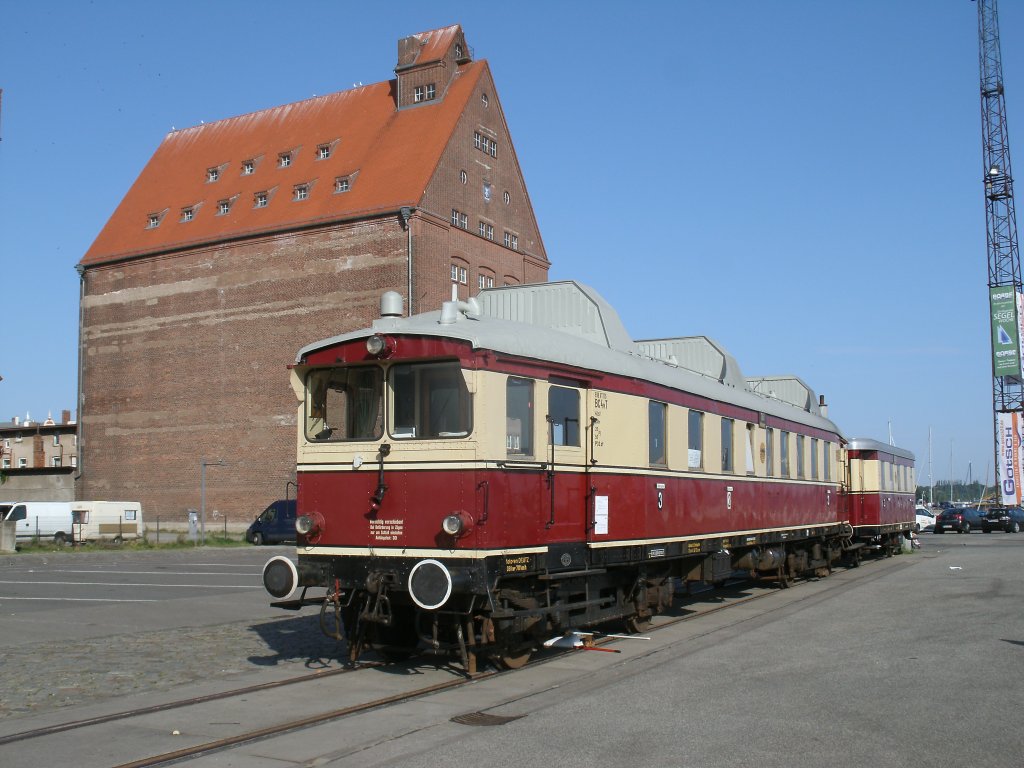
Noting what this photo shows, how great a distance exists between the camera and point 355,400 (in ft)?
35.0

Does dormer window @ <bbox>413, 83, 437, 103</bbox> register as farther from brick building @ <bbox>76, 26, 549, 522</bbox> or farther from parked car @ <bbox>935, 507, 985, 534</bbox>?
parked car @ <bbox>935, 507, 985, 534</bbox>

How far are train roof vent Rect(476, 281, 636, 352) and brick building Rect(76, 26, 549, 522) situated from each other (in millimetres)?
31600

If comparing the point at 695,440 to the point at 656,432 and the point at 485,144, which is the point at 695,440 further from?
the point at 485,144

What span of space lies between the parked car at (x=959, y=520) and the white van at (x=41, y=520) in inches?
1682

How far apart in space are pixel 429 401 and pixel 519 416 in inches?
36.3

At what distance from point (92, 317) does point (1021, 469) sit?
59138 mm

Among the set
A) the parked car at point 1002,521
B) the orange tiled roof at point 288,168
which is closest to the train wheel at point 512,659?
the orange tiled roof at point 288,168

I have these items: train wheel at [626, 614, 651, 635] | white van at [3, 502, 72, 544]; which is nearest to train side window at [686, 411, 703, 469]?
train wheel at [626, 614, 651, 635]

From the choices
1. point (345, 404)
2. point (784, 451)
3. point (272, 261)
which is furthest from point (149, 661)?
point (272, 261)

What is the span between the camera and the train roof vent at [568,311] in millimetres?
13250

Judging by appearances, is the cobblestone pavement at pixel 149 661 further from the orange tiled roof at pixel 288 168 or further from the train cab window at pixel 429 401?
the orange tiled roof at pixel 288 168

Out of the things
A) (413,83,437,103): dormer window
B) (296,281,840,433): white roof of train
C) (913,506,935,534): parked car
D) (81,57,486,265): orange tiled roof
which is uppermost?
(413,83,437,103): dormer window

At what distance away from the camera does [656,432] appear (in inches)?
523

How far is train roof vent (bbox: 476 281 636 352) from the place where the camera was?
13250 mm
